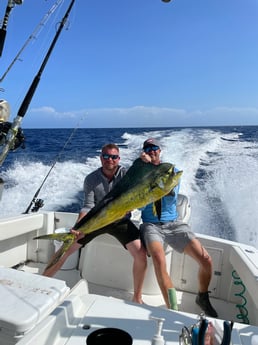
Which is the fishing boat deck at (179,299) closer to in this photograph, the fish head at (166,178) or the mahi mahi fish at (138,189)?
the mahi mahi fish at (138,189)

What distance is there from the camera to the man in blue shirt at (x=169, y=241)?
2.57 m

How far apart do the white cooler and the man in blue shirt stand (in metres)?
1.03

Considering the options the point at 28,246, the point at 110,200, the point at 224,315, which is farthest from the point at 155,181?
the point at 28,246

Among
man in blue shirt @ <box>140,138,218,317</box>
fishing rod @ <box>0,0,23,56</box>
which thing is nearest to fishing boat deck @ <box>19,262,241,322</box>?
man in blue shirt @ <box>140,138,218,317</box>

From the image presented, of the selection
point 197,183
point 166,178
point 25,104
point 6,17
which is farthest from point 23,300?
point 197,183

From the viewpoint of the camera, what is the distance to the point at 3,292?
162 cm

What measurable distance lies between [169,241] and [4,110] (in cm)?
164

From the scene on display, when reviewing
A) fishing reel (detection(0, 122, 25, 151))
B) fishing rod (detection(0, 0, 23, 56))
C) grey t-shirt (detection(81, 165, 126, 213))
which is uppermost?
fishing rod (detection(0, 0, 23, 56))

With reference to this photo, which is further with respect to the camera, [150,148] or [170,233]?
[170,233]

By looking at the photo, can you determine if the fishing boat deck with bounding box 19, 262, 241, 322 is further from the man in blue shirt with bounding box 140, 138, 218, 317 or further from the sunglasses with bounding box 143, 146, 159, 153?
the sunglasses with bounding box 143, 146, 159, 153

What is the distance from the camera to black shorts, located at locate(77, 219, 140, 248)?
9.21ft

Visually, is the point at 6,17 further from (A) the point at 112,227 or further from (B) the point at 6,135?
(A) the point at 112,227

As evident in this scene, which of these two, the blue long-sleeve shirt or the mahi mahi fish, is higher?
the mahi mahi fish

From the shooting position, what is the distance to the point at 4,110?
92.0 inches
